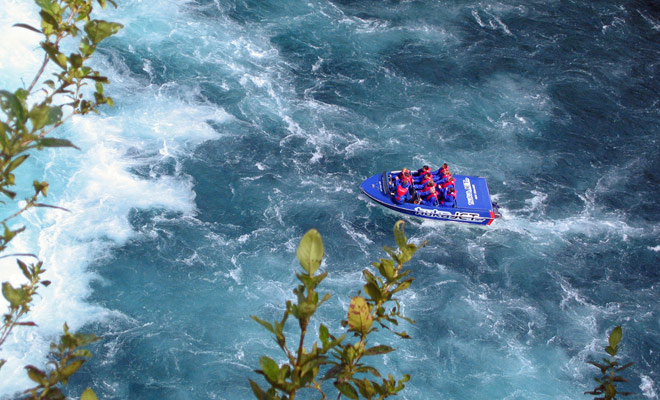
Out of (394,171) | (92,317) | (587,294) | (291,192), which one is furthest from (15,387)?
Result: (587,294)

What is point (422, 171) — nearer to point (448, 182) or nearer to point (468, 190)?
point (448, 182)

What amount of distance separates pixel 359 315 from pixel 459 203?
1189 inches

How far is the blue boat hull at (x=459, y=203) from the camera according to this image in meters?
34.8

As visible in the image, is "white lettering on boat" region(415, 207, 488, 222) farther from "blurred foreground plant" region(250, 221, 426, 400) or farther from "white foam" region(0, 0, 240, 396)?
"blurred foreground plant" region(250, 221, 426, 400)

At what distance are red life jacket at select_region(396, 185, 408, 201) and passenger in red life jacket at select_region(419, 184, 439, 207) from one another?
0.88m

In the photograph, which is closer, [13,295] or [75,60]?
[13,295]

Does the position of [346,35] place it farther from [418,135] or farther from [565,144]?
[565,144]

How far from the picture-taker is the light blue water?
97.7ft

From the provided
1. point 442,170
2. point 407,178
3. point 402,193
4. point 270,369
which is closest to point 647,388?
point 442,170

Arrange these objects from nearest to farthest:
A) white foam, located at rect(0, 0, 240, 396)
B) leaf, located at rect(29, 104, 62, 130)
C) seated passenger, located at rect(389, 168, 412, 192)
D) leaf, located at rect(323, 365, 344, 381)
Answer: leaf, located at rect(29, 104, 62, 130) → leaf, located at rect(323, 365, 344, 381) → white foam, located at rect(0, 0, 240, 396) → seated passenger, located at rect(389, 168, 412, 192)

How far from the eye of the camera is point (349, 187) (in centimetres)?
3741

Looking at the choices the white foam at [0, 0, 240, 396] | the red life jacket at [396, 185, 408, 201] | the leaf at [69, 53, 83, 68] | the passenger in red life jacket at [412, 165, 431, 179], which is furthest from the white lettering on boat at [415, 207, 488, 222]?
the leaf at [69, 53, 83, 68]

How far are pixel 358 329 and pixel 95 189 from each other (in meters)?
32.0

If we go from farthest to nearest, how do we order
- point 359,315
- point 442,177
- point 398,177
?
point 398,177, point 442,177, point 359,315
